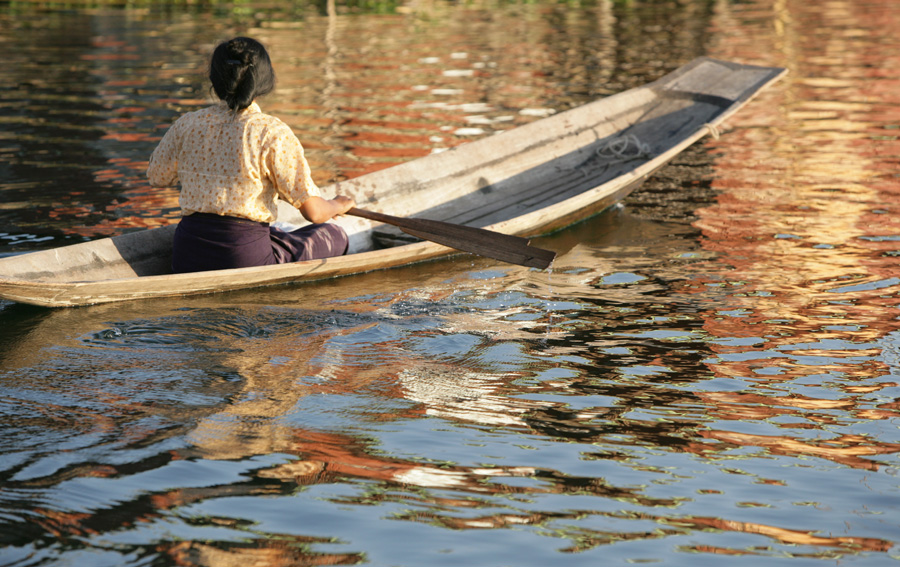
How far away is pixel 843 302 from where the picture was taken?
14.7ft

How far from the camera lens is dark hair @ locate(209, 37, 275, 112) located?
3.68 meters

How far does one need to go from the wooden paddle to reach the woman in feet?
1.42

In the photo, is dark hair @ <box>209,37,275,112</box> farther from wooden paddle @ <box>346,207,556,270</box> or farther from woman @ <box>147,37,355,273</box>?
wooden paddle @ <box>346,207,556,270</box>

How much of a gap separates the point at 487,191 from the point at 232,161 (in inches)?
105

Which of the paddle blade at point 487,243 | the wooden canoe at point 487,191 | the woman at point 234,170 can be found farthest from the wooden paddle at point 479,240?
the woman at point 234,170

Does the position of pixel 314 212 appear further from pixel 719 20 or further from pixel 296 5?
pixel 296 5

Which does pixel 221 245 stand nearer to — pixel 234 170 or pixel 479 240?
pixel 234 170

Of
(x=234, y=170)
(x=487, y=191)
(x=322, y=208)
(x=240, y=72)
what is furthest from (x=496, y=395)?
(x=487, y=191)

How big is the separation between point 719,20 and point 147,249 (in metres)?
16.8

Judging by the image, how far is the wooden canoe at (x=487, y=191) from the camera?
4.05m

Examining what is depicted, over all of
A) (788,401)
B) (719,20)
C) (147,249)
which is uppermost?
(719,20)

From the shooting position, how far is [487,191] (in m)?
6.29

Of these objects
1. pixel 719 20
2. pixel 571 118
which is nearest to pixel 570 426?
pixel 571 118

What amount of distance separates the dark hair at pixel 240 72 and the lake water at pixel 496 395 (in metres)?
0.96
